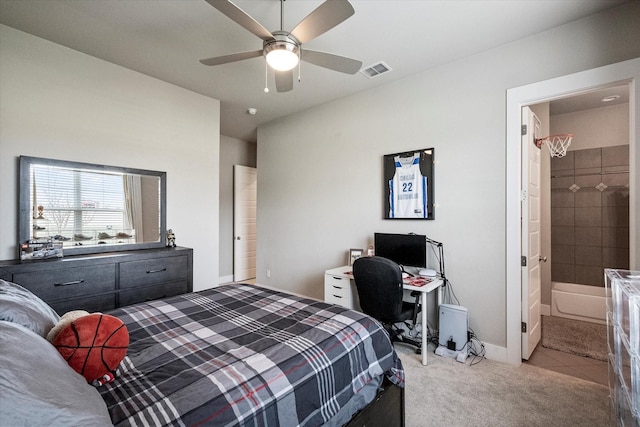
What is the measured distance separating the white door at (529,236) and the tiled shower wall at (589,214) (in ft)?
5.76

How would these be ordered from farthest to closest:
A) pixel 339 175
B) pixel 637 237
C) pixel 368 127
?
pixel 339 175
pixel 368 127
pixel 637 237

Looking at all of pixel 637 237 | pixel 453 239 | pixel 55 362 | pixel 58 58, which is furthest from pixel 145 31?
pixel 637 237

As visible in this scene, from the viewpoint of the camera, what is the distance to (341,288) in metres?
3.15

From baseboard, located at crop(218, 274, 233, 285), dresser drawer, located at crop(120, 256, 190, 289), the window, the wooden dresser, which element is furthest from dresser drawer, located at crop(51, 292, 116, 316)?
baseboard, located at crop(218, 274, 233, 285)

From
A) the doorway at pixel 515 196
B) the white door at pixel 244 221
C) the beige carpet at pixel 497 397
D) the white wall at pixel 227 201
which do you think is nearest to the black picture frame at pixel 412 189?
the doorway at pixel 515 196

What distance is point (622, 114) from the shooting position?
368 centimetres

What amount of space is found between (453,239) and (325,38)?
2.27 meters

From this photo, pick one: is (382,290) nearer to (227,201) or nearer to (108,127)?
(108,127)

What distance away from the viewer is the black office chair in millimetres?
2434

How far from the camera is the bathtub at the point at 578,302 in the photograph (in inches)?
137

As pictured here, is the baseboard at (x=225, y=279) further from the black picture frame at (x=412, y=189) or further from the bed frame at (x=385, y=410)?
the bed frame at (x=385, y=410)

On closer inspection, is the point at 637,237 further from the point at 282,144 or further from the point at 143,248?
the point at 143,248

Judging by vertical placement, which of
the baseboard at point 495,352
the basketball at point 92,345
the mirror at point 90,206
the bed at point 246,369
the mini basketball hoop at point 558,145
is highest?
the mini basketball hoop at point 558,145

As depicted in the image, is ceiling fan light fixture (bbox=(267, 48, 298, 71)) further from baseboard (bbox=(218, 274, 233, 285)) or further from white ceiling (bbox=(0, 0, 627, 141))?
baseboard (bbox=(218, 274, 233, 285))
